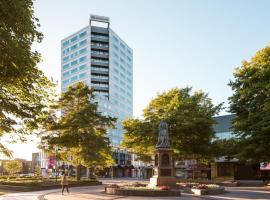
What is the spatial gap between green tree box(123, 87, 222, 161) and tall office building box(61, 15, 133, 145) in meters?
83.2

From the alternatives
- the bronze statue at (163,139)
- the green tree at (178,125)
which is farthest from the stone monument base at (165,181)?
the green tree at (178,125)

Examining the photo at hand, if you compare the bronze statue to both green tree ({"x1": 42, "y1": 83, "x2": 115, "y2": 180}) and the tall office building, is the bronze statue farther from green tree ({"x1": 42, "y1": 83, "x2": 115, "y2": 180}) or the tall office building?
the tall office building

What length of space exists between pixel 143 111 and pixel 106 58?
93897 millimetres

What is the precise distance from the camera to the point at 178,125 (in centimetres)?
4856

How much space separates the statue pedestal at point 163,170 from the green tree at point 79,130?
15.6 meters

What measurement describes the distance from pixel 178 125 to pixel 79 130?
1228 centimetres

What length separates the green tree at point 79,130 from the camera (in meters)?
49.3

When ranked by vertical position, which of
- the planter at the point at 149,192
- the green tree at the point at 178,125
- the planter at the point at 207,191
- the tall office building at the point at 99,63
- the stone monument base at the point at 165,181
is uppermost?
the tall office building at the point at 99,63

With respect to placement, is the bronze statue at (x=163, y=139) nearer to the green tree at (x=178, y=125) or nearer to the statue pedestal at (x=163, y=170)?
the statue pedestal at (x=163, y=170)

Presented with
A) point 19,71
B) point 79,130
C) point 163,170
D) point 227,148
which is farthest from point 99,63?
point 19,71

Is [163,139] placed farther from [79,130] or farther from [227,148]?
[79,130]

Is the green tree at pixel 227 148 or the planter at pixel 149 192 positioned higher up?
the green tree at pixel 227 148

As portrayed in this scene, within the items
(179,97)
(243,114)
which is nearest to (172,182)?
(243,114)

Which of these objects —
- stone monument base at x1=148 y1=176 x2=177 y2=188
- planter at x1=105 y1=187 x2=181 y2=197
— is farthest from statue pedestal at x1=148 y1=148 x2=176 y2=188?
planter at x1=105 y1=187 x2=181 y2=197
